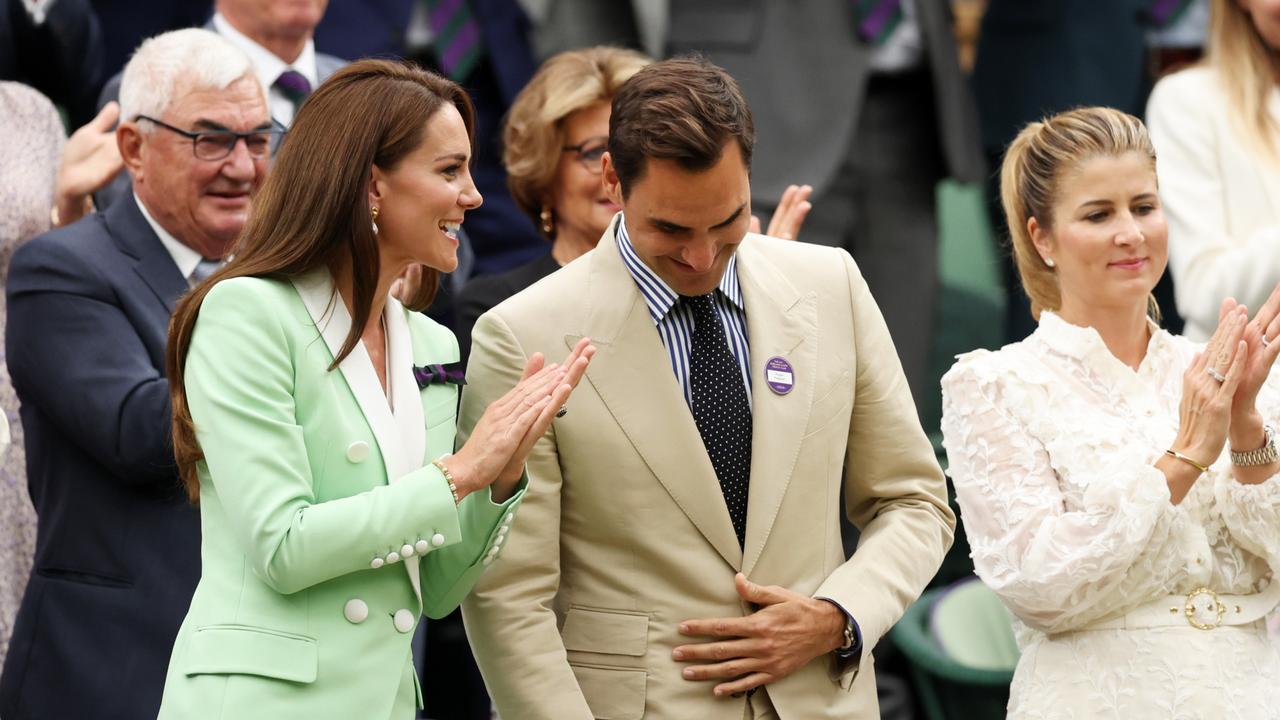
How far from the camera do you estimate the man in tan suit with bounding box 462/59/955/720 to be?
130 inches

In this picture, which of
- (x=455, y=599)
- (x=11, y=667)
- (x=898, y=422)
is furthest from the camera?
(x=11, y=667)

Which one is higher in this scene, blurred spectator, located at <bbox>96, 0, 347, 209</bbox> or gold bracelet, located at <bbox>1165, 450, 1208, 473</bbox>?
blurred spectator, located at <bbox>96, 0, 347, 209</bbox>

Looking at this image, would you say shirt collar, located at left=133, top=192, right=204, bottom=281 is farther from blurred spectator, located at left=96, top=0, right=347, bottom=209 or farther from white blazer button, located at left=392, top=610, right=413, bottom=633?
white blazer button, located at left=392, top=610, right=413, bottom=633

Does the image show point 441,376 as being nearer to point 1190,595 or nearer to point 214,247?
point 214,247

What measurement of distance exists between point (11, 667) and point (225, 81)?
1.31 meters

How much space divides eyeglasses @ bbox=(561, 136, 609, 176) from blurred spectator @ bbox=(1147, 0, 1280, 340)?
4.82 feet

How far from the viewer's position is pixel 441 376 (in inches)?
129

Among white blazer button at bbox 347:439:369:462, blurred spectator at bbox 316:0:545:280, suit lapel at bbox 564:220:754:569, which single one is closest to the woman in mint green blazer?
white blazer button at bbox 347:439:369:462

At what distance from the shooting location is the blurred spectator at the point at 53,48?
5.00 m

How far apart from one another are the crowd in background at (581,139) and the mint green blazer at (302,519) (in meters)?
0.45

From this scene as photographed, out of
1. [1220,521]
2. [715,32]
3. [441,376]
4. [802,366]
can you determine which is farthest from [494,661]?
[715,32]

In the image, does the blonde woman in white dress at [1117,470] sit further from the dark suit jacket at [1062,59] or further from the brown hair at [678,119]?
the dark suit jacket at [1062,59]

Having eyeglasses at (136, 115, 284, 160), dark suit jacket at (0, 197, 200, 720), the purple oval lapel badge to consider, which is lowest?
dark suit jacket at (0, 197, 200, 720)

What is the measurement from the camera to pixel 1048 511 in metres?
3.62
